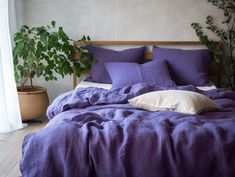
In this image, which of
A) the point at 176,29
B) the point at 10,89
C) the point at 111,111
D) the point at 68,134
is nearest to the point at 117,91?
the point at 111,111

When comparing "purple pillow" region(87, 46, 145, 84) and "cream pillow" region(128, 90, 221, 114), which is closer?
"cream pillow" region(128, 90, 221, 114)

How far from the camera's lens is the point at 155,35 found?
3.53 m

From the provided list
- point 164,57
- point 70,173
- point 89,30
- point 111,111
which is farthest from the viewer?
point 89,30

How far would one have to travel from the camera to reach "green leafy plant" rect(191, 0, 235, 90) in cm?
340

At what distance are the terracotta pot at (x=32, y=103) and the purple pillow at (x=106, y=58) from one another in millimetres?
554

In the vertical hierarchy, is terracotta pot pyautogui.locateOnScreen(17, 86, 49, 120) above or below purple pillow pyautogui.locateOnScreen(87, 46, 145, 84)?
below

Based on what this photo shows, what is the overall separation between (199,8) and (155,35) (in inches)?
22.2

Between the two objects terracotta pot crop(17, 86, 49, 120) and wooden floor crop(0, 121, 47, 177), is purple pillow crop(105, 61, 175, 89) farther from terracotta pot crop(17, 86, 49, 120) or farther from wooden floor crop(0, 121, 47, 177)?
wooden floor crop(0, 121, 47, 177)

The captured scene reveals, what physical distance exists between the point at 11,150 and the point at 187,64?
6.28 ft

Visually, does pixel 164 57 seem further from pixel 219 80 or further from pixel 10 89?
pixel 10 89

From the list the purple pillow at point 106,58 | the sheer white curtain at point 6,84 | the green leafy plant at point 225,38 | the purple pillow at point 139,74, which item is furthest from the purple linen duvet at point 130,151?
the green leafy plant at point 225,38

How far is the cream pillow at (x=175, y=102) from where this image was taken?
6.39 feet

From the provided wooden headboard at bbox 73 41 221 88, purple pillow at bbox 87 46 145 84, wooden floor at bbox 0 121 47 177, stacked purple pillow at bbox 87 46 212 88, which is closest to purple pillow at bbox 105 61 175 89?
stacked purple pillow at bbox 87 46 212 88

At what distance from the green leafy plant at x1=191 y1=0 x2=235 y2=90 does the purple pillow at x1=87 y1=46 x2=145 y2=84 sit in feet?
2.38
